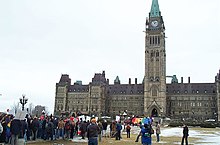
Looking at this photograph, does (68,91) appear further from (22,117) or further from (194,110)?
(22,117)

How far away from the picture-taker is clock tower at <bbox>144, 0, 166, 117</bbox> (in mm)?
111500

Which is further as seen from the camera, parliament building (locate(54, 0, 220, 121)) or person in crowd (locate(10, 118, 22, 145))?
parliament building (locate(54, 0, 220, 121))

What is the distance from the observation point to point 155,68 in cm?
11462

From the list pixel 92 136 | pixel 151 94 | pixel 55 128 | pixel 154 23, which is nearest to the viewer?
pixel 92 136

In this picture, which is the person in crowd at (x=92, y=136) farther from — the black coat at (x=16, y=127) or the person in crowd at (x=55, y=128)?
the person in crowd at (x=55, y=128)

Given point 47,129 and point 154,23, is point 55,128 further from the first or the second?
point 154,23

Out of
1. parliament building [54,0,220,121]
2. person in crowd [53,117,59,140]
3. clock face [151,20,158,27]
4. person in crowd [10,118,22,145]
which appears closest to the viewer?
person in crowd [10,118,22,145]

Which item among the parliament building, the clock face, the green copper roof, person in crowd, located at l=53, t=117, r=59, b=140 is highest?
the green copper roof

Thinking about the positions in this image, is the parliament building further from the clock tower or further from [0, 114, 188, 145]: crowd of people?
[0, 114, 188, 145]: crowd of people

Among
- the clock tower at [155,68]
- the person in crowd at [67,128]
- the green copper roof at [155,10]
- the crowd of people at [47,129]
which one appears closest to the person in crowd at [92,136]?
the crowd of people at [47,129]

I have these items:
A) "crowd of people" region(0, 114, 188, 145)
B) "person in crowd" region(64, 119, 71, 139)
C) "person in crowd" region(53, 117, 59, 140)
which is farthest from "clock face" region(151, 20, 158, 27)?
"person in crowd" region(53, 117, 59, 140)

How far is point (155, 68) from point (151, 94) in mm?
9815

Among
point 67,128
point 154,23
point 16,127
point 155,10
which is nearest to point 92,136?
point 16,127

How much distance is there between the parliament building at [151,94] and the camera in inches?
4464
